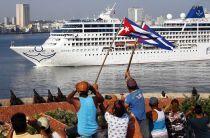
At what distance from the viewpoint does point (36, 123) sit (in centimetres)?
576

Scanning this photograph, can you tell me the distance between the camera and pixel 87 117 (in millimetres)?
6445

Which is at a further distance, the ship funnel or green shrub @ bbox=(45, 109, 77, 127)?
the ship funnel

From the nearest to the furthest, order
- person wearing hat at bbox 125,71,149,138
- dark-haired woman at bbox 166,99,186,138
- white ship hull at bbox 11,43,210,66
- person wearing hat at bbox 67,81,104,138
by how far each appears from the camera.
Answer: person wearing hat at bbox 67,81,104,138, person wearing hat at bbox 125,71,149,138, dark-haired woman at bbox 166,99,186,138, white ship hull at bbox 11,43,210,66

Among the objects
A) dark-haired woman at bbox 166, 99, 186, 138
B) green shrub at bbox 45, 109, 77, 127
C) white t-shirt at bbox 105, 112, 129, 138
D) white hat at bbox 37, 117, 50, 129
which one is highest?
white hat at bbox 37, 117, 50, 129

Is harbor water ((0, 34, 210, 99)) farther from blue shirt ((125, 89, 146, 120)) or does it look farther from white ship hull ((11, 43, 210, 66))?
blue shirt ((125, 89, 146, 120))

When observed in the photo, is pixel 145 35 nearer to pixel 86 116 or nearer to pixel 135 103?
pixel 135 103

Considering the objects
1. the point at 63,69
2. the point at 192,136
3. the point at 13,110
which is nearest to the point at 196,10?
the point at 63,69

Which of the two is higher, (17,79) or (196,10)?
(196,10)

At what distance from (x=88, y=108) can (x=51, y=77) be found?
4369 centimetres

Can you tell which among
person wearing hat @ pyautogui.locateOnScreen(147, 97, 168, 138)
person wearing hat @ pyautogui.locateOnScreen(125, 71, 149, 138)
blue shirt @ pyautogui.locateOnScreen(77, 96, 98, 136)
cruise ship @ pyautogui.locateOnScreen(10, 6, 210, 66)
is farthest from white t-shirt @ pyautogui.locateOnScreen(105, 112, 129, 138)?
cruise ship @ pyautogui.locateOnScreen(10, 6, 210, 66)

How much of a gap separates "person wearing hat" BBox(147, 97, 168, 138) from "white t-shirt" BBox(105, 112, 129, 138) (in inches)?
33.3

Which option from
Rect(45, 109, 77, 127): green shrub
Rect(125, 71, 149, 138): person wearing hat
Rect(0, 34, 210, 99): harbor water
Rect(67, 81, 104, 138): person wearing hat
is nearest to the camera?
Rect(67, 81, 104, 138): person wearing hat

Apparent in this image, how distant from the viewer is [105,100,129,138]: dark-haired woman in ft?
20.6

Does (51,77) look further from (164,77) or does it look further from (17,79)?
(164,77)
